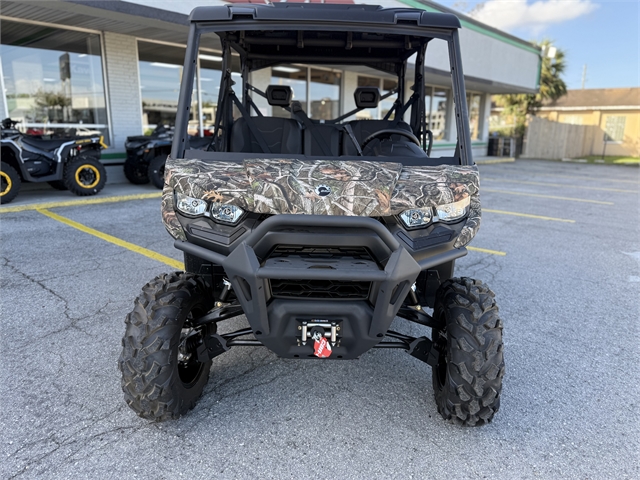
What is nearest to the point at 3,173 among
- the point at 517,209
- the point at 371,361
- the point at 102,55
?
the point at 102,55

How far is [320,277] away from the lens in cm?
198

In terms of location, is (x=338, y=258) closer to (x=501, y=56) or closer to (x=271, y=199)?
(x=271, y=199)

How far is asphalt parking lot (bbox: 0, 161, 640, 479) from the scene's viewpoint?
2.19m

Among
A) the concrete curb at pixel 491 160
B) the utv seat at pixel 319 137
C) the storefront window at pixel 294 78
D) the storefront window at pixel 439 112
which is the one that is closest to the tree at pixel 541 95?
the concrete curb at pixel 491 160

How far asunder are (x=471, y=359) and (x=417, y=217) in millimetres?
741

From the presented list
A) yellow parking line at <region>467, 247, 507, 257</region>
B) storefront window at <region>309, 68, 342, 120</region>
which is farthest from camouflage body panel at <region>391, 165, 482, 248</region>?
storefront window at <region>309, 68, 342, 120</region>

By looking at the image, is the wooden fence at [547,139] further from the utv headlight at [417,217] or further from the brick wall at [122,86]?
the utv headlight at [417,217]

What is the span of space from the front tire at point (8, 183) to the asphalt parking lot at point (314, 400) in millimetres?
3251

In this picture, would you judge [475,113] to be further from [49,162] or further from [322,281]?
[322,281]

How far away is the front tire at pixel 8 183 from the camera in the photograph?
7.40 metres

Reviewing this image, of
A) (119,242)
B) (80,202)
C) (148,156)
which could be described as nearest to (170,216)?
(119,242)

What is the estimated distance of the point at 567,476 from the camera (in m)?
2.14

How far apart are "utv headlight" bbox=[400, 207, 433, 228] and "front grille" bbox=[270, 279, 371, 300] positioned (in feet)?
1.17

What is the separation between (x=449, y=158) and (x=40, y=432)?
103 inches
